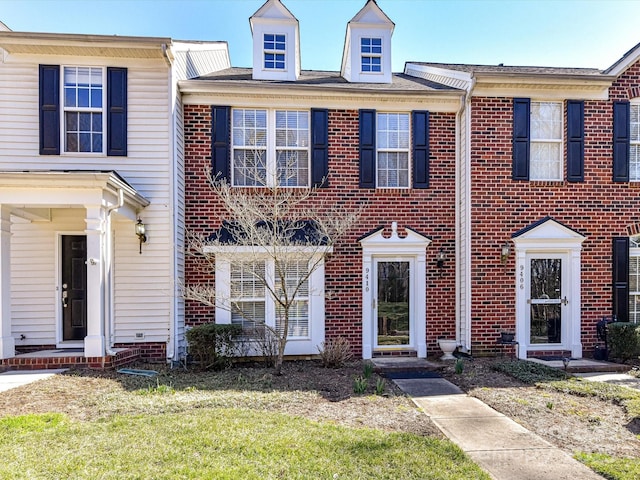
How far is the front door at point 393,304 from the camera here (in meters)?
8.54

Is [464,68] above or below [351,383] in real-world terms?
above

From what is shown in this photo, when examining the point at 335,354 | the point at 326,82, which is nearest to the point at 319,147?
the point at 326,82

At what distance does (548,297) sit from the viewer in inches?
336

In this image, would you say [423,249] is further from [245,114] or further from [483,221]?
[245,114]

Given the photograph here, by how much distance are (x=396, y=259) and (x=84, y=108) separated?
260 inches

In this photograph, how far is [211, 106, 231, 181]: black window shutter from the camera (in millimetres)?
8195

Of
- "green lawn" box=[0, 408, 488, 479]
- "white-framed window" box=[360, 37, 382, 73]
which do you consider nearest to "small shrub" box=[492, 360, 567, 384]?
"green lawn" box=[0, 408, 488, 479]

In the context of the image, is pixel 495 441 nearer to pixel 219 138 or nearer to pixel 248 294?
pixel 248 294

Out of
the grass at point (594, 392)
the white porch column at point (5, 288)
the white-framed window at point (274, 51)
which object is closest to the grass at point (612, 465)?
the grass at point (594, 392)

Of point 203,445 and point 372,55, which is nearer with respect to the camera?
point 203,445

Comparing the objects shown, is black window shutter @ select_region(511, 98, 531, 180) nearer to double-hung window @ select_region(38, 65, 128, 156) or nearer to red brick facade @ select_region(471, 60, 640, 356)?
red brick facade @ select_region(471, 60, 640, 356)

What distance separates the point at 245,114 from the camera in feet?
27.4

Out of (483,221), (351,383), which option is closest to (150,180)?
(351,383)

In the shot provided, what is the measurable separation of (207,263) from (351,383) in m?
3.69
